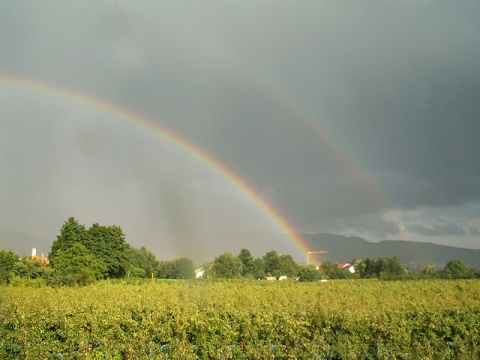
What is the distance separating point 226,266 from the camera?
350 ft

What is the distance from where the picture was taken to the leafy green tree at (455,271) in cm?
9334

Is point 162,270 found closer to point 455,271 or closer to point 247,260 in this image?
point 247,260

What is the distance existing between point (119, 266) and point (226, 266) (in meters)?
25.2

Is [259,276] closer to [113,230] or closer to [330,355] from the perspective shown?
[113,230]

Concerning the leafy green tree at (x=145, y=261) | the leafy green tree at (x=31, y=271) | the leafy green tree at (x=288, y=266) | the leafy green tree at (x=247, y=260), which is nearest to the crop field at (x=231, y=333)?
the leafy green tree at (x=31, y=271)

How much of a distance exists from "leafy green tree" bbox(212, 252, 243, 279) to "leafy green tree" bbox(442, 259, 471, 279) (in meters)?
41.6

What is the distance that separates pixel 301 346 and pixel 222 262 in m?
96.5

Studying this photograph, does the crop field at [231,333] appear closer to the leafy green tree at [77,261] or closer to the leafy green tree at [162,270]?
the leafy green tree at [77,261]

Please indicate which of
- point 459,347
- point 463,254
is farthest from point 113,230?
point 463,254

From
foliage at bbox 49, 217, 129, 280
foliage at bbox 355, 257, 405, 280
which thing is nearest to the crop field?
foliage at bbox 49, 217, 129, 280

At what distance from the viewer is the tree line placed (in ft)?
216

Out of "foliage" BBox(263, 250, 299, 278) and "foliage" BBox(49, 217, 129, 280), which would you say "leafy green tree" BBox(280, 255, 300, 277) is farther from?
"foliage" BBox(49, 217, 129, 280)

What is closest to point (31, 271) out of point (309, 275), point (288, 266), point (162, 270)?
point (309, 275)

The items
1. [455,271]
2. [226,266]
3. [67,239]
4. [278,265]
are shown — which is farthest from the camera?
[278,265]
